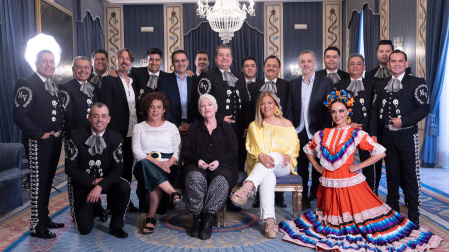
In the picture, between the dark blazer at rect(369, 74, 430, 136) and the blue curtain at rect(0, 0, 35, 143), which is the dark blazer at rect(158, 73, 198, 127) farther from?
the blue curtain at rect(0, 0, 35, 143)

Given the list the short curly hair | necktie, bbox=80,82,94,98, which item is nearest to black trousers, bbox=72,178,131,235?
the short curly hair

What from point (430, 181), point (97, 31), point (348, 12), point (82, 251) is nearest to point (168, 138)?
point (82, 251)

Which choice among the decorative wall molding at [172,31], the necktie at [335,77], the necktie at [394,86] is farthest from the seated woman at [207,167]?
the decorative wall molding at [172,31]

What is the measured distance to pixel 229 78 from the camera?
3965 mm

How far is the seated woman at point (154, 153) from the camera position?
11.2 feet

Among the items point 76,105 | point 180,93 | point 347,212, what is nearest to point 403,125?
point 347,212

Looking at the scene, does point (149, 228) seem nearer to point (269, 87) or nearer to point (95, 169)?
point (95, 169)

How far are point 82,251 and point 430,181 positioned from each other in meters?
4.23

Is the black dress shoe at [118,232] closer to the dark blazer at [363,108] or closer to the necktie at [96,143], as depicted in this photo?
the necktie at [96,143]

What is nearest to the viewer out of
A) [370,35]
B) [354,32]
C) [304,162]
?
[304,162]

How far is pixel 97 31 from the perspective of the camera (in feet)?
31.9

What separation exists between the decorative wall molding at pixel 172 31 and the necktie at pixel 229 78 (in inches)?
270

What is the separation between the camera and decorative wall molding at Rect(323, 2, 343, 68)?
10.5 m

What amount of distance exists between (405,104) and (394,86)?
175mm
